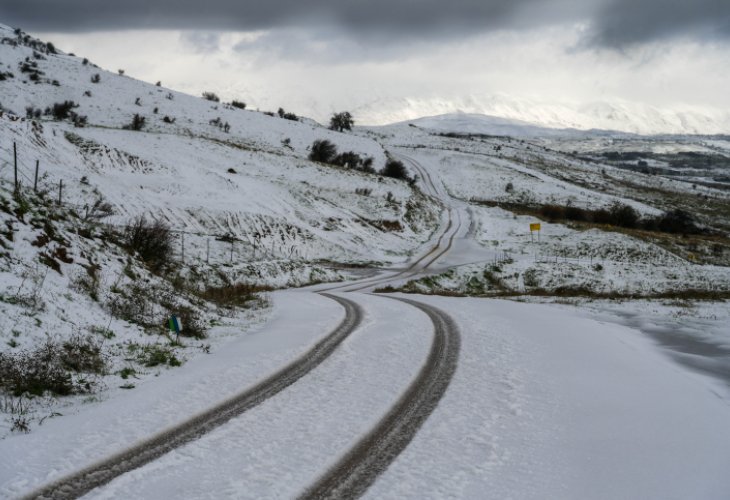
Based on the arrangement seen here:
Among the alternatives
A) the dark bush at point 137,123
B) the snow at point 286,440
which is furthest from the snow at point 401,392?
the dark bush at point 137,123

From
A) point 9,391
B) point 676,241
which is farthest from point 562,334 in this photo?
point 676,241

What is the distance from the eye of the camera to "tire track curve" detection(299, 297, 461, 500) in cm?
518

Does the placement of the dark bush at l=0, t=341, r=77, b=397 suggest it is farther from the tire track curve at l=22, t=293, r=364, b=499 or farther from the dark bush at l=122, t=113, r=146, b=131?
the dark bush at l=122, t=113, r=146, b=131

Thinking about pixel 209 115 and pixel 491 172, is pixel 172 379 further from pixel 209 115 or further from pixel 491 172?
pixel 491 172

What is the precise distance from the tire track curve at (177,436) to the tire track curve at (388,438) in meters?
1.84

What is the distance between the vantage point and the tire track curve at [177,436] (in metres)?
5.05

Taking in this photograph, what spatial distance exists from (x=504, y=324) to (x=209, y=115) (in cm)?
8693

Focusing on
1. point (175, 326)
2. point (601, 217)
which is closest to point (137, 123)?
point (601, 217)

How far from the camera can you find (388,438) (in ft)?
20.6

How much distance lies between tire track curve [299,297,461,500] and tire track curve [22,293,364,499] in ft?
6.04

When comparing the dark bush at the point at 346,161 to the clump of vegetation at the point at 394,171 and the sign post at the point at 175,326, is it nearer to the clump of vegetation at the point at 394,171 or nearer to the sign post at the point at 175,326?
the clump of vegetation at the point at 394,171

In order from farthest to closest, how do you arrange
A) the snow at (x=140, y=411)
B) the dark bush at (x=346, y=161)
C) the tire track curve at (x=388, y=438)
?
the dark bush at (x=346, y=161) → the snow at (x=140, y=411) → the tire track curve at (x=388, y=438)

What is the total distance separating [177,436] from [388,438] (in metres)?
2.50

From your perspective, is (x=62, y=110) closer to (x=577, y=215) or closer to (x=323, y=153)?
(x=323, y=153)
